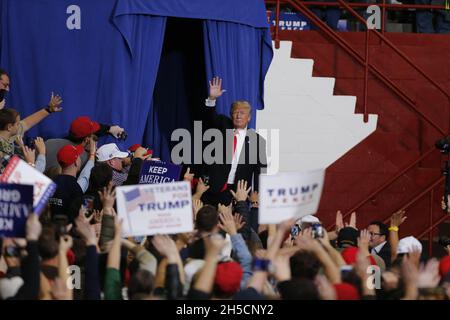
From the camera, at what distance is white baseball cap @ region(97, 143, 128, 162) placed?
12.2 metres

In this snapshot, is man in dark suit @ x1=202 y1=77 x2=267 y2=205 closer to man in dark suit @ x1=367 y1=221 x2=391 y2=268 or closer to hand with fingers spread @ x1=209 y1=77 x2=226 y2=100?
hand with fingers spread @ x1=209 y1=77 x2=226 y2=100

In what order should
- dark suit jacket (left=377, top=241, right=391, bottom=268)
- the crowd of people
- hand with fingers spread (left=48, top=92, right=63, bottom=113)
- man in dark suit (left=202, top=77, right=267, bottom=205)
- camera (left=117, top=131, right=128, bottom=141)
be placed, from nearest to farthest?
the crowd of people → dark suit jacket (left=377, top=241, right=391, bottom=268) → hand with fingers spread (left=48, top=92, right=63, bottom=113) → man in dark suit (left=202, top=77, right=267, bottom=205) → camera (left=117, top=131, right=128, bottom=141)

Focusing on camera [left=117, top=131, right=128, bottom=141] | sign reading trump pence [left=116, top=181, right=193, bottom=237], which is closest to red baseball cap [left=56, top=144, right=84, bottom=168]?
camera [left=117, top=131, right=128, bottom=141]

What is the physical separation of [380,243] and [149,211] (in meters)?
3.58

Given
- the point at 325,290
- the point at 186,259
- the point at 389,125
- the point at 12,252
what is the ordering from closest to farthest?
the point at 325,290
the point at 12,252
the point at 186,259
the point at 389,125

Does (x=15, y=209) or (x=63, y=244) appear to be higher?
(x=15, y=209)

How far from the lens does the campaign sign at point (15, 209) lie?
779cm

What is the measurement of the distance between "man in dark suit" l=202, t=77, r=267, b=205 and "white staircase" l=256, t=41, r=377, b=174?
101 inches

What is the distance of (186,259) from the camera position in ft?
28.8

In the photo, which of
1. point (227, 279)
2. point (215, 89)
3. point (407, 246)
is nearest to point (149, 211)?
point (227, 279)

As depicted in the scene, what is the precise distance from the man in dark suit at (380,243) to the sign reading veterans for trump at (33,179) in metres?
3.61

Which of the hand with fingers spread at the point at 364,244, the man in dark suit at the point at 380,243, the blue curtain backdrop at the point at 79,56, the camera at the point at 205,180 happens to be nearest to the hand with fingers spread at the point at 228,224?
the hand with fingers spread at the point at 364,244

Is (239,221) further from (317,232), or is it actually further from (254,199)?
(254,199)

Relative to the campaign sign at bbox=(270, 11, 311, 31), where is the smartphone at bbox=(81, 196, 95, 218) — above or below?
below
